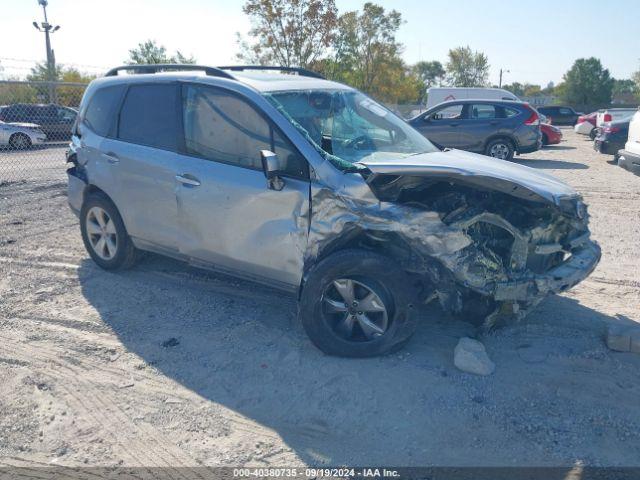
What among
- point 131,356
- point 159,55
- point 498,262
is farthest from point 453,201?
point 159,55

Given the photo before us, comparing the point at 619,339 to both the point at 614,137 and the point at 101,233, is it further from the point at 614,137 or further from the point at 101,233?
the point at 614,137

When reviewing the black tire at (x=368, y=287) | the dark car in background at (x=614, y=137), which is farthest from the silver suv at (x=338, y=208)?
the dark car in background at (x=614, y=137)

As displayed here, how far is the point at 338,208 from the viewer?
13.1ft

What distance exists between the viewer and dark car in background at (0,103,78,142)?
50.8ft

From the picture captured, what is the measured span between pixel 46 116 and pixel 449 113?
11068 millimetres

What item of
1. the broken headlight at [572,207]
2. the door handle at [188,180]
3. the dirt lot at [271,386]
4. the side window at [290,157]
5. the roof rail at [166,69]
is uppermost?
the roof rail at [166,69]

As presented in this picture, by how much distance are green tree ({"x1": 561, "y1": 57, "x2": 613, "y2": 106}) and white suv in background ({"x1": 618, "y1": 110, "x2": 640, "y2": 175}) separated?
57877 mm

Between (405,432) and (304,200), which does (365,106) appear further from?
(405,432)

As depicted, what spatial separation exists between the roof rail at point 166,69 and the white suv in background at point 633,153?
6916 millimetres

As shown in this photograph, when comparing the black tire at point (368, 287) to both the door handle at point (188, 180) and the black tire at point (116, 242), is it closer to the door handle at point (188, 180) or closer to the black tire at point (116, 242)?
the door handle at point (188, 180)

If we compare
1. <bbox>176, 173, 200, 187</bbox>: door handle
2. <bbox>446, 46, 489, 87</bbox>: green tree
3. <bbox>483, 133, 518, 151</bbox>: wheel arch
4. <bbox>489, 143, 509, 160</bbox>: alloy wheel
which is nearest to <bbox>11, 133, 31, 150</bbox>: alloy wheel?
<bbox>483, 133, 518, 151</bbox>: wheel arch

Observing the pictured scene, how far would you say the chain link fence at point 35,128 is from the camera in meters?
12.3

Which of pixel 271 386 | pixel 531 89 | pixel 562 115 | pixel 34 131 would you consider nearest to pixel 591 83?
pixel 562 115

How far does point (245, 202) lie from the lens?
14.3ft
